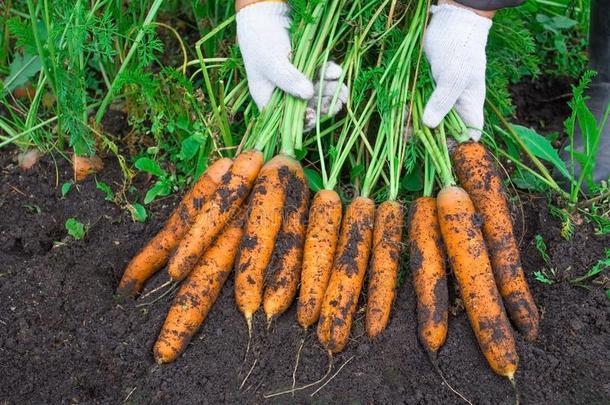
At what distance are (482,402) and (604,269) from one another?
60 cm

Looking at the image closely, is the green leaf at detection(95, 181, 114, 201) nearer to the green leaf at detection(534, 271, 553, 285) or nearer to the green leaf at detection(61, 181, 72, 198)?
the green leaf at detection(61, 181, 72, 198)

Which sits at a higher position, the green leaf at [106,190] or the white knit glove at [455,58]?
the white knit glove at [455,58]

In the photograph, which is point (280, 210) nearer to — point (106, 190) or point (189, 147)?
point (189, 147)

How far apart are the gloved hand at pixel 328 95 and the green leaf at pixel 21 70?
1064mm

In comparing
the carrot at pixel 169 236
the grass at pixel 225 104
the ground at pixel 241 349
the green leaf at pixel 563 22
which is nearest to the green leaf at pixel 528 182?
the grass at pixel 225 104

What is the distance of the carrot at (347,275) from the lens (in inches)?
73.7

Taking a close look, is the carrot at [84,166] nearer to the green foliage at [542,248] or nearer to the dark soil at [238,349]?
the dark soil at [238,349]

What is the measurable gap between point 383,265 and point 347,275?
4.3 inches

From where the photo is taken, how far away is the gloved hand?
220 centimetres

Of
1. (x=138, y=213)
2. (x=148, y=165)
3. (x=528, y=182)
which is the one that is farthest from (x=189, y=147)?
(x=528, y=182)

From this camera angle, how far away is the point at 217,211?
204 cm

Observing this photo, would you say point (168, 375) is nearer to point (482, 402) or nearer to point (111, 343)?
point (111, 343)

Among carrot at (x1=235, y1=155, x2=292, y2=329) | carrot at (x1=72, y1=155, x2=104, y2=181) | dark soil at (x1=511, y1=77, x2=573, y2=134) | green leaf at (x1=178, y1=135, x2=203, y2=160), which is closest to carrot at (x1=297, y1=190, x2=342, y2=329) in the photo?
carrot at (x1=235, y1=155, x2=292, y2=329)

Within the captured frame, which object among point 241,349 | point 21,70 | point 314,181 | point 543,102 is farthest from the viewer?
point 543,102
